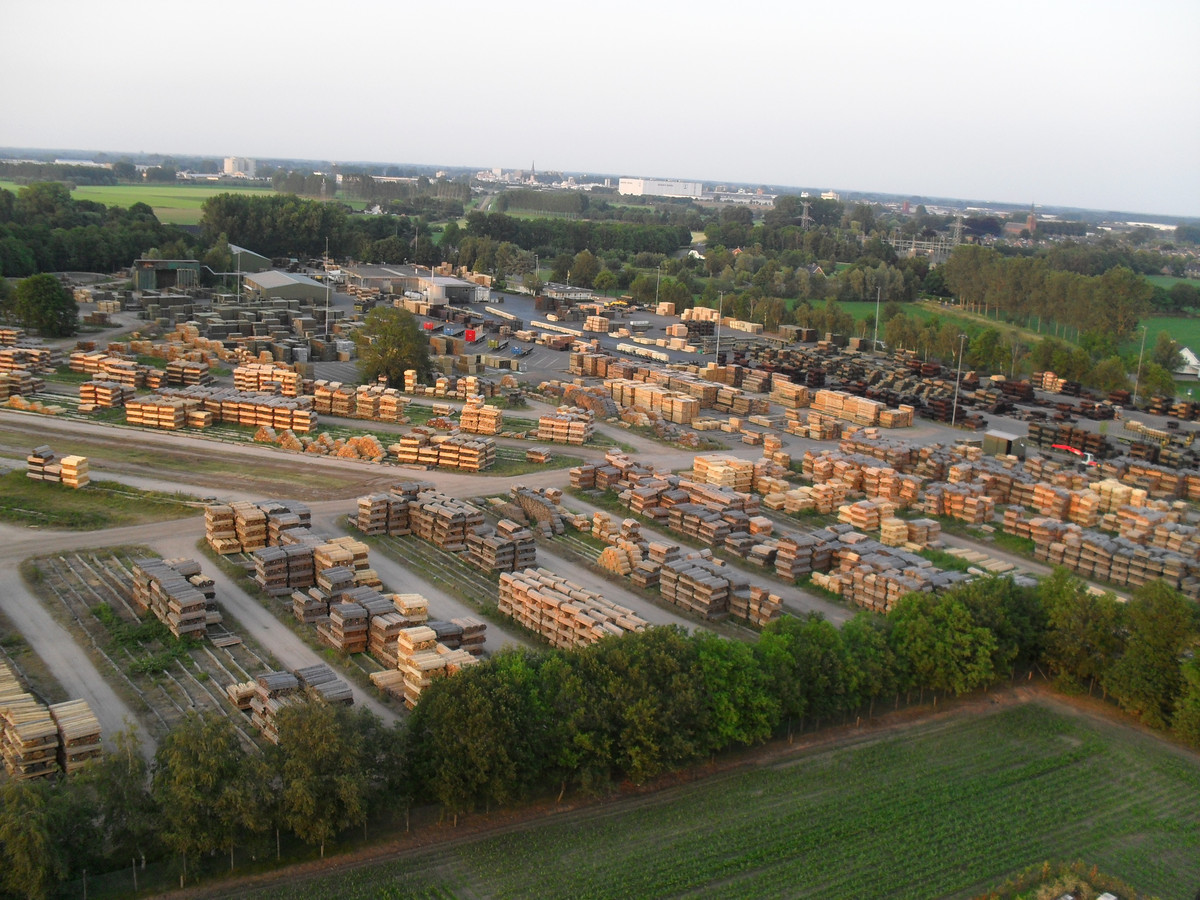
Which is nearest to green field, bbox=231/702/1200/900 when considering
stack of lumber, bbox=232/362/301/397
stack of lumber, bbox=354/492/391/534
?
stack of lumber, bbox=354/492/391/534

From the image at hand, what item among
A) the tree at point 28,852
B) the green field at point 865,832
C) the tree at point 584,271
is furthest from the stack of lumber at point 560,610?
the tree at point 584,271

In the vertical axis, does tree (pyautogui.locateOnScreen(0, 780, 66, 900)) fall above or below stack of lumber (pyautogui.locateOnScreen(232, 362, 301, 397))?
below

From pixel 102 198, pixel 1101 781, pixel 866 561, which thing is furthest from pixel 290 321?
pixel 102 198

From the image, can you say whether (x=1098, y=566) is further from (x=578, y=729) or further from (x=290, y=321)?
(x=290, y=321)

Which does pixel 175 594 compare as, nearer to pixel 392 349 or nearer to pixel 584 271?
pixel 392 349

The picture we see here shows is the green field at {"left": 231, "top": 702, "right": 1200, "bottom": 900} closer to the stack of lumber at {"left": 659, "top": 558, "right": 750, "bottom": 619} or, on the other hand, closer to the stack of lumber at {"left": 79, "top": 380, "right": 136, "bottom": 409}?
the stack of lumber at {"left": 659, "top": 558, "right": 750, "bottom": 619}

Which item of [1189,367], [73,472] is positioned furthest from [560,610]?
[1189,367]
